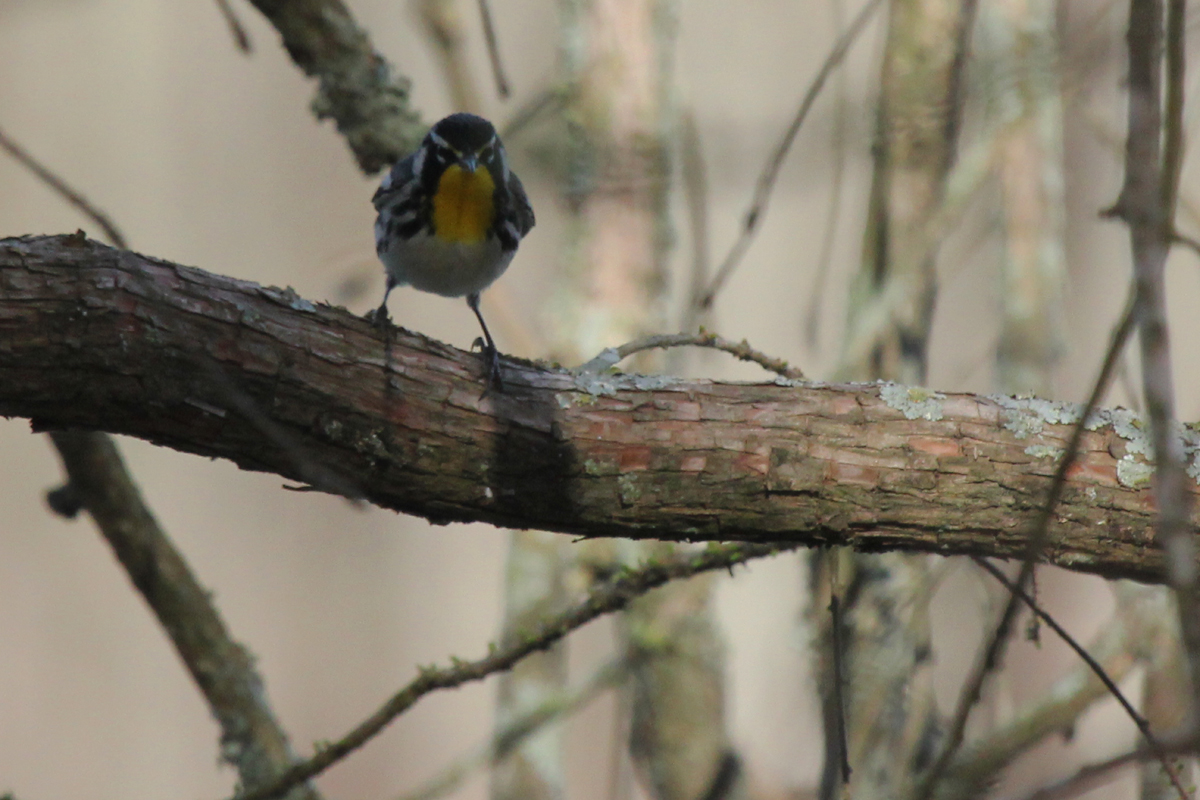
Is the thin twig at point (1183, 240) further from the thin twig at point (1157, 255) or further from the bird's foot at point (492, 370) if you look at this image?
the bird's foot at point (492, 370)

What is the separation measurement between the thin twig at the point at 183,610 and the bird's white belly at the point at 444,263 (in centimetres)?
85

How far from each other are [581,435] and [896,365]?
188 centimetres

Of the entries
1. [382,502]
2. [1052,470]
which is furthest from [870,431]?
[382,502]

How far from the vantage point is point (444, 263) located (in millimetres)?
2873

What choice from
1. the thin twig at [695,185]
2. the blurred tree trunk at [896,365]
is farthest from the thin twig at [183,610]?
the thin twig at [695,185]

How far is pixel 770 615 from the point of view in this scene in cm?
582

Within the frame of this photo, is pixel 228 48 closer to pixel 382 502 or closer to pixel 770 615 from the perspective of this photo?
pixel 770 615

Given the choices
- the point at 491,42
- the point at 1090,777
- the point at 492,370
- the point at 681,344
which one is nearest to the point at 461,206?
the point at 491,42

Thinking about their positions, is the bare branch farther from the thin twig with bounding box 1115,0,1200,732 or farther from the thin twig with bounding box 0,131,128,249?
the thin twig with bounding box 1115,0,1200,732

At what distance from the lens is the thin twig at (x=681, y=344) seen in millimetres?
2172

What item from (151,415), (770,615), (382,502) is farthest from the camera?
(770,615)

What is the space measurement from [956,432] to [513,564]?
195 cm

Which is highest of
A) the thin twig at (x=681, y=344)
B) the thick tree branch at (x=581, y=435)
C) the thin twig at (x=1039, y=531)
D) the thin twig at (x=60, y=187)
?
the thin twig at (x=60, y=187)

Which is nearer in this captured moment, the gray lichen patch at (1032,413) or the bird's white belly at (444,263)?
the gray lichen patch at (1032,413)
